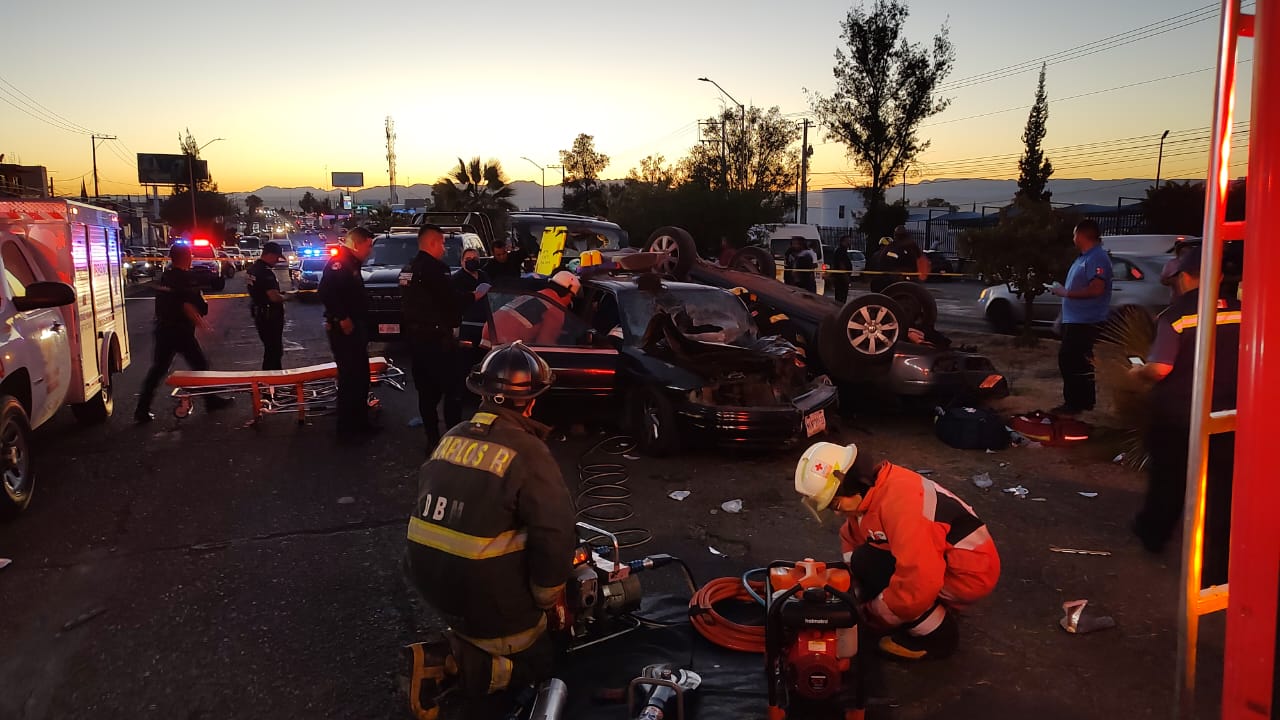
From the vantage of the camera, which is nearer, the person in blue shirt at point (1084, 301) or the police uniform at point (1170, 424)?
the police uniform at point (1170, 424)

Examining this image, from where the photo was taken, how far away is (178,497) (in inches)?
248

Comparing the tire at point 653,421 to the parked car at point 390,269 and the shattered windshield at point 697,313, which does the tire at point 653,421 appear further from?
the parked car at point 390,269

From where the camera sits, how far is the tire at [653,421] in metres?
7.07

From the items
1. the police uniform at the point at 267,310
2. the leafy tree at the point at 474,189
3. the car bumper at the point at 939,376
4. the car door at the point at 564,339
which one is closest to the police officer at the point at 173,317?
the police uniform at the point at 267,310

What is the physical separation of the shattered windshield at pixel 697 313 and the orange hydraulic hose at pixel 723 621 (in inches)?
136

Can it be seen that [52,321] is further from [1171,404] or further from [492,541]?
[1171,404]

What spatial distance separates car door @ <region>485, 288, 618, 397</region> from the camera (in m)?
7.63

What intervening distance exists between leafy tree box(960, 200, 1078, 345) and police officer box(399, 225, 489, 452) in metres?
8.68

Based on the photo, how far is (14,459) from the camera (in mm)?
5652

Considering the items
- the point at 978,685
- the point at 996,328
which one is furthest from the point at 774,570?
the point at 996,328

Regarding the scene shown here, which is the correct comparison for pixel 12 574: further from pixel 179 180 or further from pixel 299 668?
pixel 179 180

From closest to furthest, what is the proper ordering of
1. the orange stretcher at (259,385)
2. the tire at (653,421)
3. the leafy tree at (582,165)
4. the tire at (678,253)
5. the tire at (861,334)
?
the tire at (653,421) < the tire at (861,334) < the orange stretcher at (259,385) < the tire at (678,253) < the leafy tree at (582,165)

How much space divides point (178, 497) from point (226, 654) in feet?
9.13

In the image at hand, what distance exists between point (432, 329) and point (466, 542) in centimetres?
444
